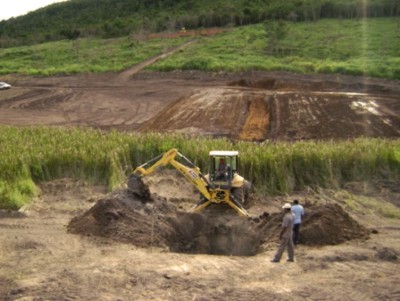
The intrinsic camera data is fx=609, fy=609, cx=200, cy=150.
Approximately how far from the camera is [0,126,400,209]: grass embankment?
1873 centimetres

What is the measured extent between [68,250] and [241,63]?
35605 millimetres

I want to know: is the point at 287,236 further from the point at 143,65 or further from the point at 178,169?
the point at 143,65

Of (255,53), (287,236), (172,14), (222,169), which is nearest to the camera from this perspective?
(287,236)

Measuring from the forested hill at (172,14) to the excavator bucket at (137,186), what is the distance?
54693mm

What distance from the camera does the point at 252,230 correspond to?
50.4 feet

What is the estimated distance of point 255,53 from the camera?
52.9m

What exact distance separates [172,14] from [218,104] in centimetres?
5654

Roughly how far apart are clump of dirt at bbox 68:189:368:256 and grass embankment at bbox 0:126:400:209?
2955mm

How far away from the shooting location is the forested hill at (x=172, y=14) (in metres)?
68.2

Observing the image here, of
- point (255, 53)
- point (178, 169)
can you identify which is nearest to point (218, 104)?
point (255, 53)

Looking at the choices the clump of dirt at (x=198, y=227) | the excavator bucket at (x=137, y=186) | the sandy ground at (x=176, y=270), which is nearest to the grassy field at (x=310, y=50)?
the clump of dirt at (x=198, y=227)

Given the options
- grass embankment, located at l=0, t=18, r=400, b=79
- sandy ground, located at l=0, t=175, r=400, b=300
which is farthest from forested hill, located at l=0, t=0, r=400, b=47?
sandy ground, located at l=0, t=175, r=400, b=300

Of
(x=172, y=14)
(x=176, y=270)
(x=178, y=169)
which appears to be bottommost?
(x=176, y=270)

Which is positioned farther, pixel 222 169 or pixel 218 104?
pixel 218 104
